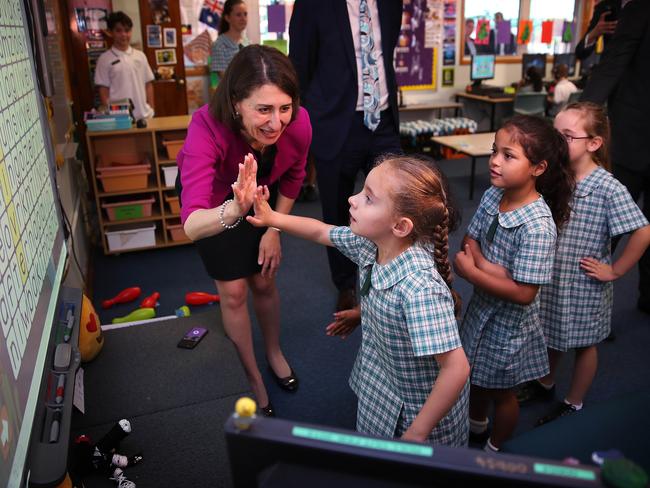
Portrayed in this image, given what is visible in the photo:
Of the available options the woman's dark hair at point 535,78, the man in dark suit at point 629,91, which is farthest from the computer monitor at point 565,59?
the man in dark suit at point 629,91

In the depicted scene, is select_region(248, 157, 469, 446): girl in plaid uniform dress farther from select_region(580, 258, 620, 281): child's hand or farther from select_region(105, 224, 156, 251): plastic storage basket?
select_region(105, 224, 156, 251): plastic storage basket

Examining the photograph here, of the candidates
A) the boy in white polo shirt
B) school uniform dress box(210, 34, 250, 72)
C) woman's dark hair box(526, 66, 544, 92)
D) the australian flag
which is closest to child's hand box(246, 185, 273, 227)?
the boy in white polo shirt

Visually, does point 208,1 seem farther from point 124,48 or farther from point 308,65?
point 308,65

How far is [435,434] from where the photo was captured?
1.21 meters

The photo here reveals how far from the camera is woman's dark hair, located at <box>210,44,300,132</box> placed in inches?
54.9

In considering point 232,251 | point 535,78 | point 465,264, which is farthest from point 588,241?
point 535,78

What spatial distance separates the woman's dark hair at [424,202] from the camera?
1134 millimetres

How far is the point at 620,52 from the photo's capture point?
7.06 feet

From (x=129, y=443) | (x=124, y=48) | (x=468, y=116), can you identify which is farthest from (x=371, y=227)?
(x=468, y=116)

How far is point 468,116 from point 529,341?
5700 mm

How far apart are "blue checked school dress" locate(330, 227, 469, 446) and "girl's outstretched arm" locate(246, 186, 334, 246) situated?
0.17 feet

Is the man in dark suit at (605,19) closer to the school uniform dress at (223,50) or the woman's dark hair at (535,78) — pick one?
the school uniform dress at (223,50)

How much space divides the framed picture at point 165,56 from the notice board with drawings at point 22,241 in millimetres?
3760

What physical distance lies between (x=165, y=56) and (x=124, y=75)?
3.03 ft
